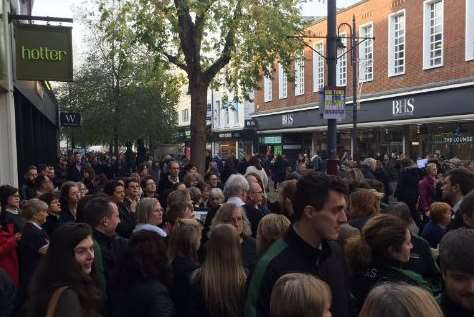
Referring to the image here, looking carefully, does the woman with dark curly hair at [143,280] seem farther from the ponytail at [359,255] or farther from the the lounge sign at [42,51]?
the the lounge sign at [42,51]

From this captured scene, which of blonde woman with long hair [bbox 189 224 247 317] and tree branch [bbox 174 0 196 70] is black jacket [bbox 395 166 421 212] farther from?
blonde woman with long hair [bbox 189 224 247 317]

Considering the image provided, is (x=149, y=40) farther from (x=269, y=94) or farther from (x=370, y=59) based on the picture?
(x=269, y=94)

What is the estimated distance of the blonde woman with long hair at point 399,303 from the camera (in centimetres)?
199

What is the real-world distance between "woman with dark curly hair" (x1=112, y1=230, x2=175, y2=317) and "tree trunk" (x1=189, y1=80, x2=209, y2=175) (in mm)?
11221

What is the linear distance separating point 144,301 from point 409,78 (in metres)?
21.9

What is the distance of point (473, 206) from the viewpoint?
407cm

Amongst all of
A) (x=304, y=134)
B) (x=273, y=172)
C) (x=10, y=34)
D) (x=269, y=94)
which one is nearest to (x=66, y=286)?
(x=10, y=34)

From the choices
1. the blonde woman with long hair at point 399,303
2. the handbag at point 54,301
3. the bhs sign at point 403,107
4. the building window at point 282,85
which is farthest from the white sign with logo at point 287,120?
the blonde woman with long hair at point 399,303

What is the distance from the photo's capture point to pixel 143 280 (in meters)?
3.49

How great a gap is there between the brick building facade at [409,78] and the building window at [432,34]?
4 cm

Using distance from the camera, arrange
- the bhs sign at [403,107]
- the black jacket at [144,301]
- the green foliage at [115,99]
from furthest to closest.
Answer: the green foliage at [115,99] < the bhs sign at [403,107] < the black jacket at [144,301]

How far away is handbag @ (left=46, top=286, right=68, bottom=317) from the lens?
9.06 ft

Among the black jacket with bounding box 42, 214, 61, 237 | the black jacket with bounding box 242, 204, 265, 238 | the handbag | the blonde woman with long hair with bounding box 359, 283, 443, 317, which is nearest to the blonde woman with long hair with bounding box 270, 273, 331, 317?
the blonde woman with long hair with bounding box 359, 283, 443, 317

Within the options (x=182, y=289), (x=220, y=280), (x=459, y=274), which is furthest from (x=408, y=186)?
(x=459, y=274)
